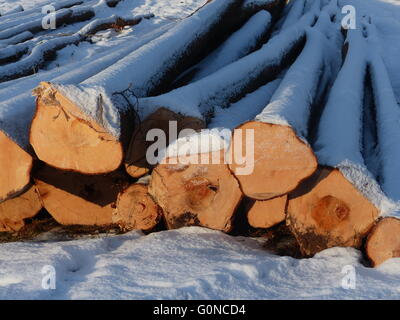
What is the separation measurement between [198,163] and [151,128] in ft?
1.54

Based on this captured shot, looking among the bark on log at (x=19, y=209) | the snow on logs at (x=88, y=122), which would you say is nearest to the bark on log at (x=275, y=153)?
the snow on logs at (x=88, y=122)

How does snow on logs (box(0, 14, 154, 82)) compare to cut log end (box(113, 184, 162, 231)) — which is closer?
cut log end (box(113, 184, 162, 231))

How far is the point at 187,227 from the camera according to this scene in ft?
11.3

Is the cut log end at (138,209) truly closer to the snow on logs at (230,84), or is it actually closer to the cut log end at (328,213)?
the snow on logs at (230,84)

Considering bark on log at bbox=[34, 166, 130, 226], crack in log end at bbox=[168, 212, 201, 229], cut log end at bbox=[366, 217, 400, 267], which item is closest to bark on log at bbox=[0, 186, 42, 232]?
bark on log at bbox=[34, 166, 130, 226]

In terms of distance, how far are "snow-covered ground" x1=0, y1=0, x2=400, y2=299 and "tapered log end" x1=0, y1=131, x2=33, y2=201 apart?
409 millimetres

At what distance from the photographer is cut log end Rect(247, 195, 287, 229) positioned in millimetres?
3398

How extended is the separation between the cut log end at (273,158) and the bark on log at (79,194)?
113 cm

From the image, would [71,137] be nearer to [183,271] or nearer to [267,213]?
[183,271]

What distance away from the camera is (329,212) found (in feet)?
10.5

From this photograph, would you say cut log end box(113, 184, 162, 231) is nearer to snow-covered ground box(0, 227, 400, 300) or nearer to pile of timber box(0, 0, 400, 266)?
pile of timber box(0, 0, 400, 266)

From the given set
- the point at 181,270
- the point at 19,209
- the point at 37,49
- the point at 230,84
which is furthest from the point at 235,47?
the point at 181,270

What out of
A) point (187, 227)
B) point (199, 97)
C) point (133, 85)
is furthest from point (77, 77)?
point (187, 227)

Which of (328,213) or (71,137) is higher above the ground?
(71,137)
